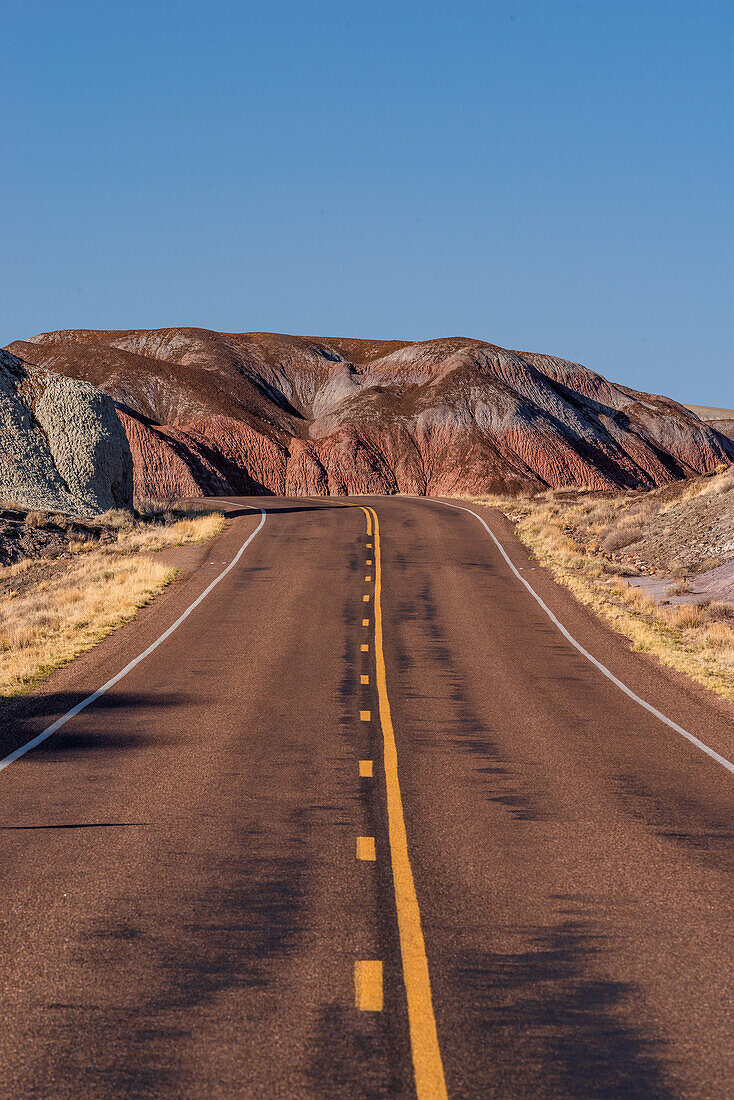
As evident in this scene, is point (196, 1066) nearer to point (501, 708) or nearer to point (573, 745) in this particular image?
point (573, 745)

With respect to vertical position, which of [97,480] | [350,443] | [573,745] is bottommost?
[573,745]

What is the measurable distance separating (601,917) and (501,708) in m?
6.16

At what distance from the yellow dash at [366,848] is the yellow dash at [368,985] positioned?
1.54 m

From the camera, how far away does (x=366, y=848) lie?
6.64 m

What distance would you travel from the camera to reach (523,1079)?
3.84m

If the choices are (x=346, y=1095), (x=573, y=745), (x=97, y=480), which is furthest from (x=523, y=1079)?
(x=97, y=480)

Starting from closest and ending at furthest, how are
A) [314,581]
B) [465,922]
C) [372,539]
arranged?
→ [465,922]
[314,581]
[372,539]

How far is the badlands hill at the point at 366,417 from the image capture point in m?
89.1

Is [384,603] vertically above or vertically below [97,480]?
below

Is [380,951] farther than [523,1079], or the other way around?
[380,951]

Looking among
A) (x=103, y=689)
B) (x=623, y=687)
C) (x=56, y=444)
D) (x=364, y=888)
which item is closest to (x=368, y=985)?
(x=364, y=888)

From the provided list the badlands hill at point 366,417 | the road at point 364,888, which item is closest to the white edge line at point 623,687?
the road at point 364,888

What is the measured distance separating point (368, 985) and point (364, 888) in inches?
49.5

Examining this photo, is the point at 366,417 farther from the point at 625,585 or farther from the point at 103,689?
the point at 103,689
